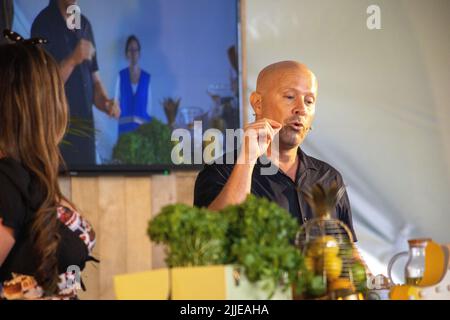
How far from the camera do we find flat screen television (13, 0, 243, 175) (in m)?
3.62

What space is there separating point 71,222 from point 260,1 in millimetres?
2210

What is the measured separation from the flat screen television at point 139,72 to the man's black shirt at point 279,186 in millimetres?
939

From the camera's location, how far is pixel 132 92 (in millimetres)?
3699

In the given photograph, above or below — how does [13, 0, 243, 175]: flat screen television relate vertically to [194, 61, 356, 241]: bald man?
above

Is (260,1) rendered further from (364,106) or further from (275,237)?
(275,237)

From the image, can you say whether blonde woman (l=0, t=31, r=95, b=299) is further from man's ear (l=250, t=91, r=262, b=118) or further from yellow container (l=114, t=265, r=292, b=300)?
man's ear (l=250, t=91, r=262, b=118)

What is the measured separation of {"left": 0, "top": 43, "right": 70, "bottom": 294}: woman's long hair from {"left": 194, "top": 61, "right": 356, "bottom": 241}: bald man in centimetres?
83

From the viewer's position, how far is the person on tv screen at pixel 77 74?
361 centimetres

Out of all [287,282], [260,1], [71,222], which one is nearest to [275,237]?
[287,282]

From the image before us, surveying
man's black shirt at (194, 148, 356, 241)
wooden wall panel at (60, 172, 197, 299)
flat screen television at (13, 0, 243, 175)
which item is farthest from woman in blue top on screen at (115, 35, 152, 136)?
man's black shirt at (194, 148, 356, 241)

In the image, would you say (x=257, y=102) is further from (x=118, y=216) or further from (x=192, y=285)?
(x=192, y=285)

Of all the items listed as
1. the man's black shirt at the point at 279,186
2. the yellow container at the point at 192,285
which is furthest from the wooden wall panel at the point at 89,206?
the yellow container at the point at 192,285

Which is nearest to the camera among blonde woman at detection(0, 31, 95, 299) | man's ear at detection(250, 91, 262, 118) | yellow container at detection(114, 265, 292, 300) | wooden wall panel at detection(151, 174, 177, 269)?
yellow container at detection(114, 265, 292, 300)

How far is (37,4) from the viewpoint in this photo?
3.56m
